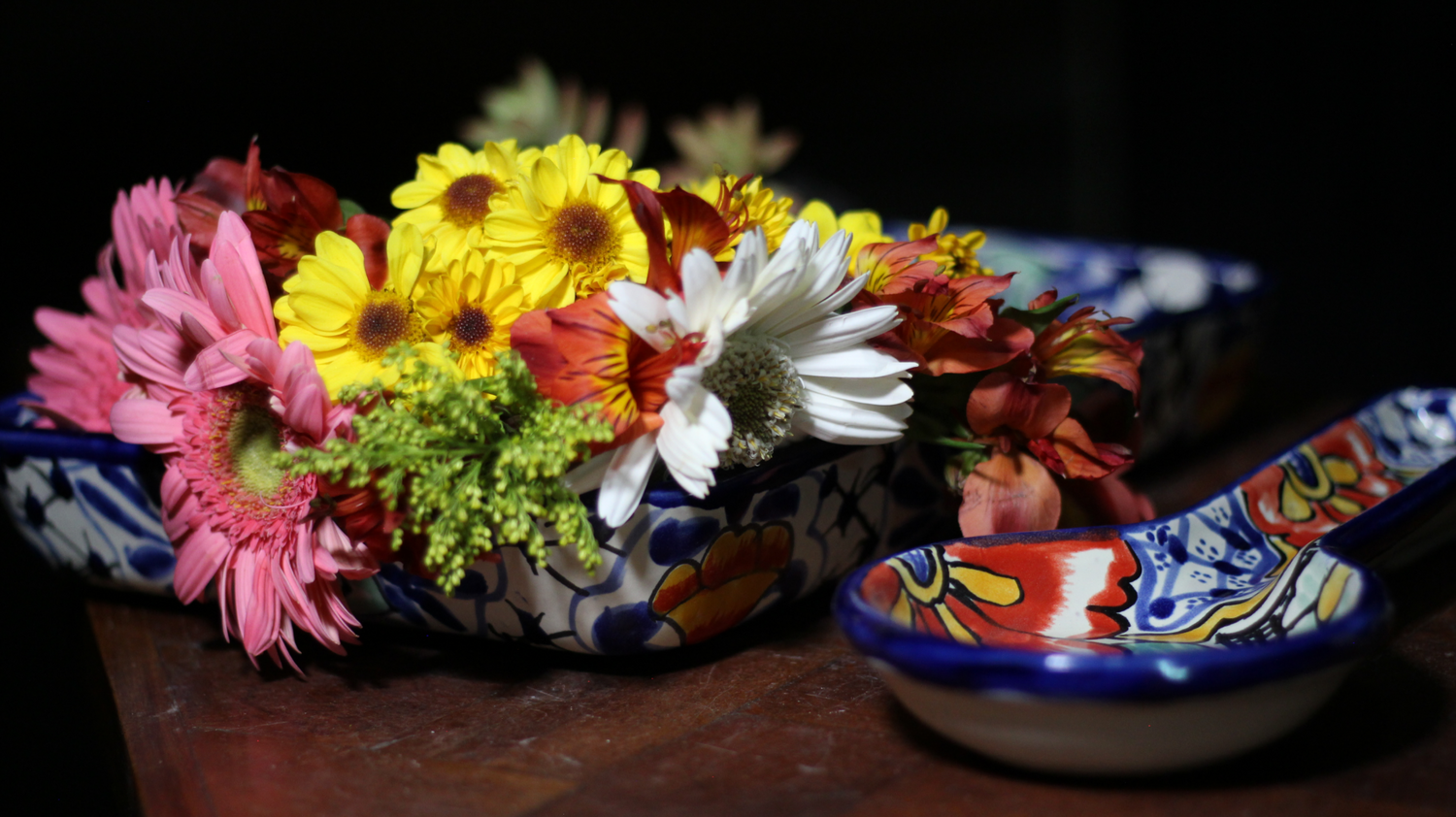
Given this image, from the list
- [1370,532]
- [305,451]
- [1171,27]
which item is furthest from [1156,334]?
[1171,27]

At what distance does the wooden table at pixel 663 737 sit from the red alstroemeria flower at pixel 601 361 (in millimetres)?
103

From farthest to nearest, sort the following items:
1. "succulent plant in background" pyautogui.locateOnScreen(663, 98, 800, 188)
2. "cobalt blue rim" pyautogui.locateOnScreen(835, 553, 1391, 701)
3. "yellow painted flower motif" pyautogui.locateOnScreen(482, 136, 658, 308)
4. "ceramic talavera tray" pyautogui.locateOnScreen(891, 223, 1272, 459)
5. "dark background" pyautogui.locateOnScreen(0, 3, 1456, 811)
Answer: "dark background" pyautogui.locateOnScreen(0, 3, 1456, 811)
"succulent plant in background" pyautogui.locateOnScreen(663, 98, 800, 188)
"ceramic talavera tray" pyautogui.locateOnScreen(891, 223, 1272, 459)
"yellow painted flower motif" pyautogui.locateOnScreen(482, 136, 658, 308)
"cobalt blue rim" pyautogui.locateOnScreen(835, 553, 1391, 701)

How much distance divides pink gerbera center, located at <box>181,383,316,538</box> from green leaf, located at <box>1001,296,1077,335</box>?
274 mm

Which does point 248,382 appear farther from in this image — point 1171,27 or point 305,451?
point 1171,27

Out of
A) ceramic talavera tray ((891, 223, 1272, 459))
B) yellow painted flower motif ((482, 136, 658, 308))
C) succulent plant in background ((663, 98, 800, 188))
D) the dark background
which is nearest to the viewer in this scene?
yellow painted flower motif ((482, 136, 658, 308))

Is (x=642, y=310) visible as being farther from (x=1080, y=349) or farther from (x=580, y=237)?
(x=1080, y=349)

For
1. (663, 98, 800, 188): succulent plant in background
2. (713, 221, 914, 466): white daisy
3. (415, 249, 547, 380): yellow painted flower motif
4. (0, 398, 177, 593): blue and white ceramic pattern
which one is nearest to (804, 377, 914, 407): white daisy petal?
(713, 221, 914, 466): white daisy

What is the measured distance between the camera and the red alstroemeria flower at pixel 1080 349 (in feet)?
1.39

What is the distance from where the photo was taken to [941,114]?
5.57 feet

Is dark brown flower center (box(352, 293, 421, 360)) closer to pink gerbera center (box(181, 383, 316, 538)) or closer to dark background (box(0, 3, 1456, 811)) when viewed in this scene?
pink gerbera center (box(181, 383, 316, 538))

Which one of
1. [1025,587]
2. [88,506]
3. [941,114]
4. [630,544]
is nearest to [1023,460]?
[1025,587]

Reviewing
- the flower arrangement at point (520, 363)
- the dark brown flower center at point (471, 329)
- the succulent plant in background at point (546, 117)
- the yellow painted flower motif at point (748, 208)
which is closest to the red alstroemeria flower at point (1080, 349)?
the flower arrangement at point (520, 363)

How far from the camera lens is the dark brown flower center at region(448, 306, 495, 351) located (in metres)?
0.38

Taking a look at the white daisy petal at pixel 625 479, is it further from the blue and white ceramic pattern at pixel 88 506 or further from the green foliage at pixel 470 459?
the blue and white ceramic pattern at pixel 88 506
